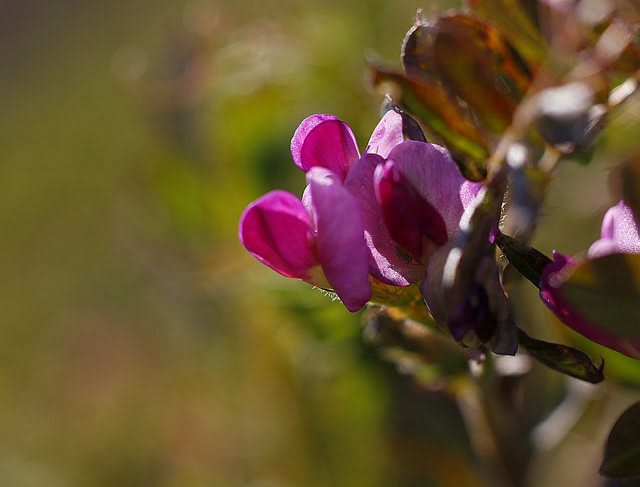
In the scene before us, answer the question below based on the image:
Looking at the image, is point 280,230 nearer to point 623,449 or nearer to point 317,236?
point 317,236

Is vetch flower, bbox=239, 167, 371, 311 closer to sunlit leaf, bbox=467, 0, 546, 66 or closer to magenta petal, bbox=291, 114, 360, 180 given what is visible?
magenta petal, bbox=291, 114, 360, 180

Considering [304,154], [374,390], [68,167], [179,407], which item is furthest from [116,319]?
[304,154]

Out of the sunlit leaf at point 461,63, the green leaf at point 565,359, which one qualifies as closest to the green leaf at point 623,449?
the green leaf at point 565,359

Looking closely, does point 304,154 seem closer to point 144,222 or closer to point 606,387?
point 606,387

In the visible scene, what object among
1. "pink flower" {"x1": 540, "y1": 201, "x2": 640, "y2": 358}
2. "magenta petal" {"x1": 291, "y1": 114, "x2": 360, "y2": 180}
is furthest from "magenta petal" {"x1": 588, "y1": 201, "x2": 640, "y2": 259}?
"magenta petal" {"x1": 291, "y1": 114, "x2": 360, "y2": 180}

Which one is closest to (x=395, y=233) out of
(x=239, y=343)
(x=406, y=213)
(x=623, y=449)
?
(x=406, y=213)

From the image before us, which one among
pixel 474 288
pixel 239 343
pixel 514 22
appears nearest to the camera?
pixel 474 288

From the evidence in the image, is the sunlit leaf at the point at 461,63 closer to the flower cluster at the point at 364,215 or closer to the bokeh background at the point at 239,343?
the flower cluster at the point at 364,215
